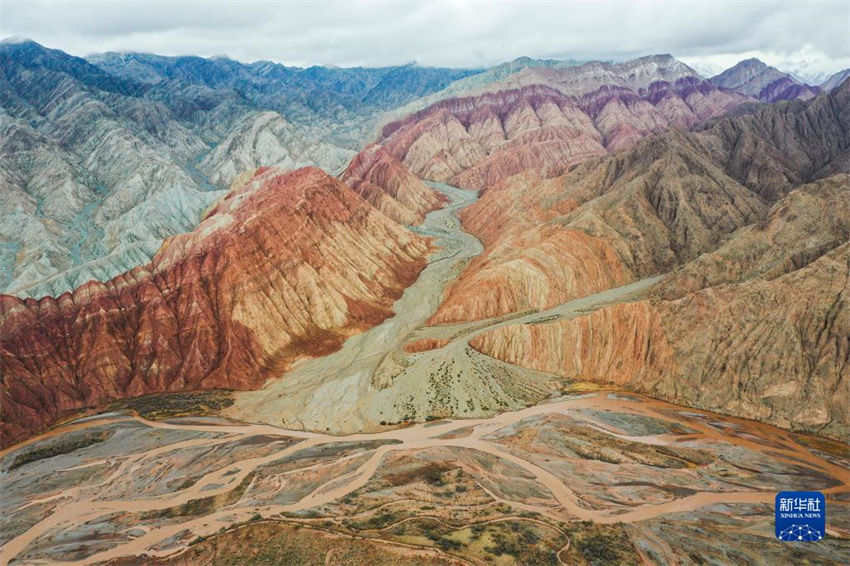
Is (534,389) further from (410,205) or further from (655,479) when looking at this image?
→ (410,205)

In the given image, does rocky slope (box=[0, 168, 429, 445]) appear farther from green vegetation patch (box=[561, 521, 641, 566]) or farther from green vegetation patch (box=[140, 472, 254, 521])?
green vegetation patch (box=[561, 521, 641, 566])

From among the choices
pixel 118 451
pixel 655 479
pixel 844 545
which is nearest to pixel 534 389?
pixel 655 479

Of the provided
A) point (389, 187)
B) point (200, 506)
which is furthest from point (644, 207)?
point (389, 187)

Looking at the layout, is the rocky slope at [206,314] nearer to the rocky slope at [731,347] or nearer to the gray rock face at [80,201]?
the gray rock face at [80,201]

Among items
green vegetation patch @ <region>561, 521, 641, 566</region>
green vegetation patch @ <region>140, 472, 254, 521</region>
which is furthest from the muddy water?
green vegetation patch @ <region>561, 521, 641, 566</region>

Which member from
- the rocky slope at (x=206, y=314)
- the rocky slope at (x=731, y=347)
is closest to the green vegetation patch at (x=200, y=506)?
the rocky slope at (x=206, y=314)

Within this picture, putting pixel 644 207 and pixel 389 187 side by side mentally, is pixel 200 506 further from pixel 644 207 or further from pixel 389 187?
pixel 389 187
